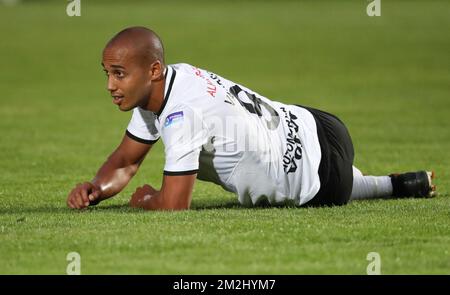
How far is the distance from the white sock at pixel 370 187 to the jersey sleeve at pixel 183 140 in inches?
77.7

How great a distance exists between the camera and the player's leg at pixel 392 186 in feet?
32.4

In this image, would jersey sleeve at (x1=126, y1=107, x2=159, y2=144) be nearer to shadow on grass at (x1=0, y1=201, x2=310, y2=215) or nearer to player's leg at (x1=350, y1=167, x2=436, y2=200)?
shadow on grass at (x1=0, y1=201, x2=310, y2=215)

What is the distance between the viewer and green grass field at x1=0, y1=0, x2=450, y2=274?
7.46 metres

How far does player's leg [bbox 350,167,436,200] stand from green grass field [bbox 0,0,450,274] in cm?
23

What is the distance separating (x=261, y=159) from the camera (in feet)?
28.6

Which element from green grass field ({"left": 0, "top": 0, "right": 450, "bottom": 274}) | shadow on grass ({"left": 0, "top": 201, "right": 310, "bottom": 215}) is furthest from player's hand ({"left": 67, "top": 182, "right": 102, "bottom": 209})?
shadow on grass ({"left": 0, "top": 201, "right": 310, "bottom": 215})

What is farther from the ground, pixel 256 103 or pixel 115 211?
pixel 256 103

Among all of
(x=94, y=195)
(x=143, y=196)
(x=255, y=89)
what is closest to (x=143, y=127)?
(x=143, y=196)

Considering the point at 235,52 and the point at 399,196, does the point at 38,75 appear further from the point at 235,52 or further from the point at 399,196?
the point at 399,196

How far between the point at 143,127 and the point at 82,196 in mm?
771

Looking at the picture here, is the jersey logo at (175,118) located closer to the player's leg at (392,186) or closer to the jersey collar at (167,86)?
the jersey collar at (167,86)

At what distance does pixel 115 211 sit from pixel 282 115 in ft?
5.19
